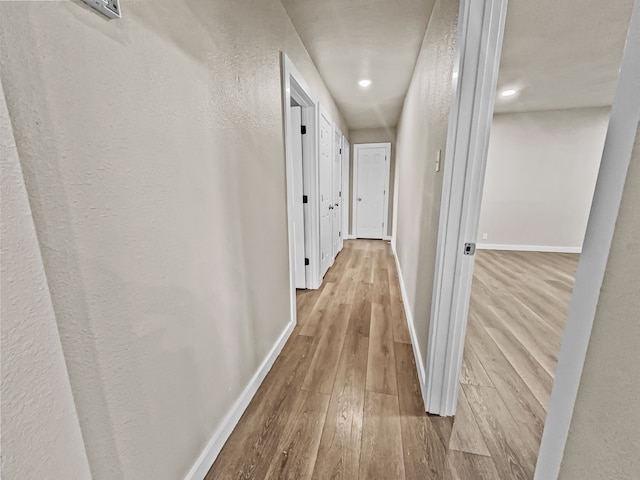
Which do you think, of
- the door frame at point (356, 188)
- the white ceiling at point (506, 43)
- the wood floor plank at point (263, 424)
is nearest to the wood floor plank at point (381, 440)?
the wood floor plank at point (263, 424)

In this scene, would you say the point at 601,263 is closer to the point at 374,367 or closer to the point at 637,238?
the point at 637,238

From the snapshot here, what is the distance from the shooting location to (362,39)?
2074 millimetres

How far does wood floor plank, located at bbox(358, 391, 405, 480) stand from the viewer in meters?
1.04

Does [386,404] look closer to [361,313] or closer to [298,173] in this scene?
[361,313]

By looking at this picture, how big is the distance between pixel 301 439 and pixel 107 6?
166 cm

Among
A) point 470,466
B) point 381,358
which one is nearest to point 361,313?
point 381,358

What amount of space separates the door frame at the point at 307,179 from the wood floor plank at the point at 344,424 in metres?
0.64

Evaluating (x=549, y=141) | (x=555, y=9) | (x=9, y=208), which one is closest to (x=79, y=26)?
(x=9, y=208)

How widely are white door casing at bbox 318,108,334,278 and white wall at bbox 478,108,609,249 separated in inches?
126

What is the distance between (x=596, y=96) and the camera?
3.62 meters

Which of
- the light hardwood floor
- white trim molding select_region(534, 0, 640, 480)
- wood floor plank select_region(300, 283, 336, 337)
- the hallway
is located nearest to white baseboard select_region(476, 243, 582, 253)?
the light hardwood floor

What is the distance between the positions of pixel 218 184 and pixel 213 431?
1071 millimetres

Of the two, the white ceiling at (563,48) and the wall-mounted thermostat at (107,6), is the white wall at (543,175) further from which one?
the wall-mounted thermostat at (107,6)

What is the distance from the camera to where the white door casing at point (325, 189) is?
9.40ft
